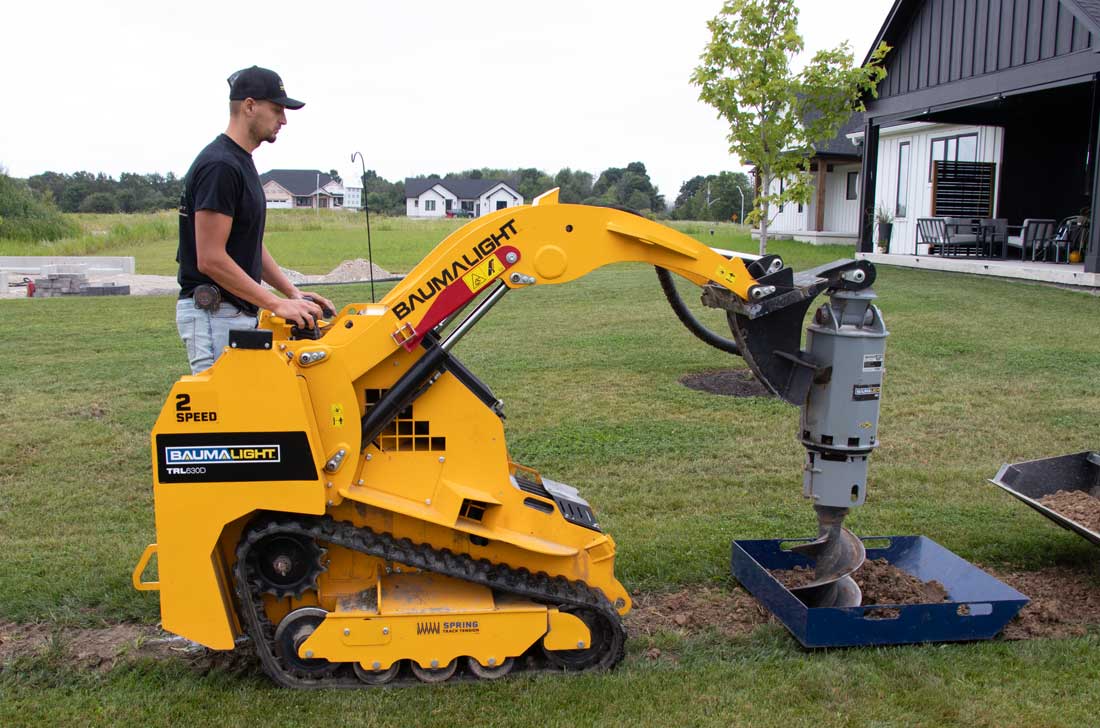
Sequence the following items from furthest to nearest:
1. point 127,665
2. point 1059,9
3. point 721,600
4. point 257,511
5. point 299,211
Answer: point 299,211, point 1059,9, point 721,600, point 127,665, point 257,511

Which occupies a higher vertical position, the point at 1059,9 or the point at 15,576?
the point at 1059,9

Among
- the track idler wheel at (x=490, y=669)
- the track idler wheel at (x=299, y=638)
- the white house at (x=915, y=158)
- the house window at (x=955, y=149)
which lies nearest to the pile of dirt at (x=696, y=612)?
the track idler wheel at (x=490, y=669)

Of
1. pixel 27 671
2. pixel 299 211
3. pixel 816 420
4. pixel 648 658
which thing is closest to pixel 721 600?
pixel 648 658

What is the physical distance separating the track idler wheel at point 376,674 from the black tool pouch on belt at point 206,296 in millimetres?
1800

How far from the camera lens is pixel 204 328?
450 cm

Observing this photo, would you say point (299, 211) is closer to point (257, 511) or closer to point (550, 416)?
point (550, 416)

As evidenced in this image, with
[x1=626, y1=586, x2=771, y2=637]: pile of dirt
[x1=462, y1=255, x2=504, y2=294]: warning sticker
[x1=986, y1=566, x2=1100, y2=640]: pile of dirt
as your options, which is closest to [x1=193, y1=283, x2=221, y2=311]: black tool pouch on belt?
[x1=462, y1=255, x2=504, y2=294]: warning sticker

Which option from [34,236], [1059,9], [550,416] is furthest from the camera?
[34,236]

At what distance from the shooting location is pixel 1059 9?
661 inches

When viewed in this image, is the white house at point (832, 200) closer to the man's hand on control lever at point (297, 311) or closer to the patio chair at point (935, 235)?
the patio chair at point (935, 235)

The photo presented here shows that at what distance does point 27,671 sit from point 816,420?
155 inches

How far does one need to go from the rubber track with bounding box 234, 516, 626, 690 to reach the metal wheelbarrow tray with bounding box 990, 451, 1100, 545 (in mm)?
2912

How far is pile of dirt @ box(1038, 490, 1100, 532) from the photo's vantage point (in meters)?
5.45

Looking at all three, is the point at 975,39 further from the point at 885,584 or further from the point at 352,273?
the point at 885,584
